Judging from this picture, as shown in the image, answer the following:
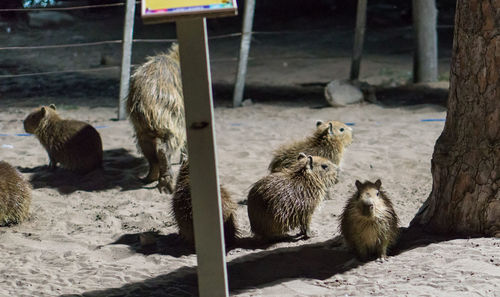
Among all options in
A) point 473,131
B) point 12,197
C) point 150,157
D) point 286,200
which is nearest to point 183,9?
point 286,200

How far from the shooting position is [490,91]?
169 inches

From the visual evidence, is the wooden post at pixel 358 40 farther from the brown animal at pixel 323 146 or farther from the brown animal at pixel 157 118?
the brown animal at pixel 157 118

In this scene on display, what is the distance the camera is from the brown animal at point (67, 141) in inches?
259

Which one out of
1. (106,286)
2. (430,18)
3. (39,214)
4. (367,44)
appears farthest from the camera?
(367,44)

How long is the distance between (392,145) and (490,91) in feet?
10.0

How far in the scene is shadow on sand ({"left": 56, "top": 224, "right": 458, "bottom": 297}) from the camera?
13.4 ft

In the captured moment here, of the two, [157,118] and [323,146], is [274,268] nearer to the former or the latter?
[323,146]

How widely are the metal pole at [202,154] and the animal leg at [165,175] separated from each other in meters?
2.95

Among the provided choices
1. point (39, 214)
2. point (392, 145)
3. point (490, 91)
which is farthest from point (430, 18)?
point (39, 214)

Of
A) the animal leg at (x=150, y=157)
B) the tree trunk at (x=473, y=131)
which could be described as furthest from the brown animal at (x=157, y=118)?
the tree trunk at (x=473, y=131)

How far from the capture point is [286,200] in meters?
4.88

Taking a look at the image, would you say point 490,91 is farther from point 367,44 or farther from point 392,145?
point 367,44

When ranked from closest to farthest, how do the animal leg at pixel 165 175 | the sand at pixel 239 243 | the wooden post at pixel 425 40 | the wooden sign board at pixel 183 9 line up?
the wooden sign board at pixel 183 9 → the sand at pixel 239 243 → the animal leg at pixel 165 175 → the wooden post at pixel 425 40

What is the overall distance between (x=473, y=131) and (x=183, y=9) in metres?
2.28
